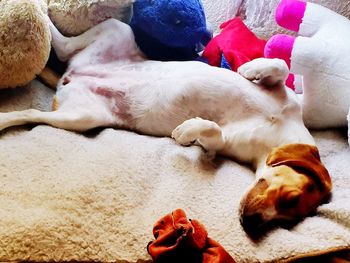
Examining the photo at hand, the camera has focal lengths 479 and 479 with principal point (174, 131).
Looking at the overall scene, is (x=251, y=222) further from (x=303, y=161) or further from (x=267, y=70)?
(x=267, y=70)

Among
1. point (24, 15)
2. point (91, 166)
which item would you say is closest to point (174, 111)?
point (91, 166)

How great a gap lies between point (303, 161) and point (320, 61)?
37 centimetres

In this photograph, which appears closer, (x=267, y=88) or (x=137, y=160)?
(x=137, y=160)

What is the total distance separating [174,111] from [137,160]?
28 centimetres

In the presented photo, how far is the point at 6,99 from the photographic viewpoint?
4.52 ft

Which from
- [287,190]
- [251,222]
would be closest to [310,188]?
[287,190]

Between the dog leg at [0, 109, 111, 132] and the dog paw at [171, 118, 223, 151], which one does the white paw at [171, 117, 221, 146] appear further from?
the dog leg at [0, 109, 111, 132]

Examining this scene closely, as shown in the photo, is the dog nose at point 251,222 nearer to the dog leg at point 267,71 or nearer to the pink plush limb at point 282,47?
the dog leg at point 267,71

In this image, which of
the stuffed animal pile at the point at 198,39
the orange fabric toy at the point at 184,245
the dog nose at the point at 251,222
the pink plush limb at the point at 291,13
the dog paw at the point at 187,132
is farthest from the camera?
the pink plush limb at the point at 291,13

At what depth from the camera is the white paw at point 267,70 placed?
1273mm

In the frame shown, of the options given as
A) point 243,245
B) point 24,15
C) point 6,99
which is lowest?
point 6,99

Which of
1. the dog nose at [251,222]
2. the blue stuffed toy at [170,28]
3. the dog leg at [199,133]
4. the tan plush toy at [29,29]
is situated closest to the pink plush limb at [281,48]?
the blue stuffed toy at [170,28]

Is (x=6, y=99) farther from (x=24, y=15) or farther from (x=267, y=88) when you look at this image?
(x=267, y=88)

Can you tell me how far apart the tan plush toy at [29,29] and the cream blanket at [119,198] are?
17 cm
